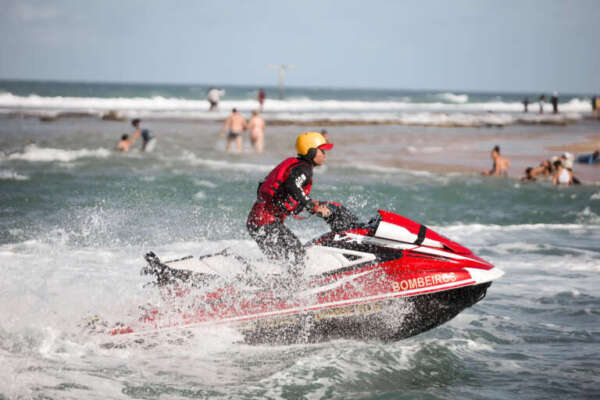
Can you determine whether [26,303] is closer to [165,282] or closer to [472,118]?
[165,282]

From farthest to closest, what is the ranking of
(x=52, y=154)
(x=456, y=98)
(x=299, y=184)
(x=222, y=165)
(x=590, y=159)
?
(x=456, y=98)
(x=590, y=159)
(x=52, y=154)
(x=222, y=165)
(x=299, y=184)

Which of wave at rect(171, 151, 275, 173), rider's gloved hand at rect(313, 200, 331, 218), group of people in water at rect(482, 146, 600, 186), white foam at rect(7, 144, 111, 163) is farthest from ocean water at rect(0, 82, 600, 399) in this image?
rider's gloved hand at rect(313, 200, 331, 218)

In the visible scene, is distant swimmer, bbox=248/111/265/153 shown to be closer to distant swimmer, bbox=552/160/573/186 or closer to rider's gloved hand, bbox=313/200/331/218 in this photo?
distant swimmer, bbox=552/160/573/186

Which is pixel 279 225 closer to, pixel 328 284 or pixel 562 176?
pixel 328 284

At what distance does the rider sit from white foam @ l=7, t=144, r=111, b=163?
616 inches

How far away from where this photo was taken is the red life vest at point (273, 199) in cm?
554

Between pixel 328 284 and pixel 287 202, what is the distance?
0.82 m

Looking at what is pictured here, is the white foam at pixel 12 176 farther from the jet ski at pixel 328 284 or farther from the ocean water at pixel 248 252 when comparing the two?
the jet ski at pixel 328 284

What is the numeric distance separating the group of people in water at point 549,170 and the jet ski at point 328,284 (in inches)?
482

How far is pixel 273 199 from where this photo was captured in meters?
5.60

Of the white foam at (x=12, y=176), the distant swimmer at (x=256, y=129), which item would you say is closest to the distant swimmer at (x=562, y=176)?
the distant swimmer at (x=256, y=129)

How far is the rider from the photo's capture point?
5465 millimetres

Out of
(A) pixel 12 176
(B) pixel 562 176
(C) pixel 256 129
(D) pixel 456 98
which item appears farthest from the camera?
(D) pixel 456 98

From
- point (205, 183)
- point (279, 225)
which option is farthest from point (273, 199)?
point (205, 183)
